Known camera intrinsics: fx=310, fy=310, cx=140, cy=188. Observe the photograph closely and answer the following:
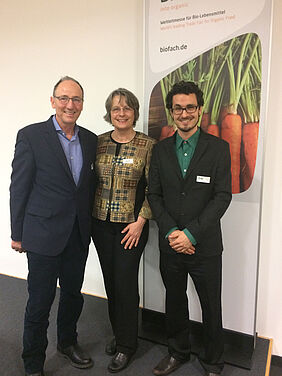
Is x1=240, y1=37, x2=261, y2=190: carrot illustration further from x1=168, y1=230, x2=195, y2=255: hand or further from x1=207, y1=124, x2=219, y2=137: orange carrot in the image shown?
x1=168, y1=230, x2=195, y2=255: hand

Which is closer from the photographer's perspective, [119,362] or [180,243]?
[180,243]

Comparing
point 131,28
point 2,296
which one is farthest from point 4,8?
point 2,296

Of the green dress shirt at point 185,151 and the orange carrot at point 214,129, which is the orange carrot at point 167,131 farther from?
the green dress shirt at point 185,151

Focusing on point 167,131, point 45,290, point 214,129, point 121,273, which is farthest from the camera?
point 167,131

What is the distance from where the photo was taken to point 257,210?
203 cm

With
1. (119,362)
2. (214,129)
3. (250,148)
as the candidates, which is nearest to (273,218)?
(250,148)

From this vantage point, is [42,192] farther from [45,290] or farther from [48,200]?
[45,290]

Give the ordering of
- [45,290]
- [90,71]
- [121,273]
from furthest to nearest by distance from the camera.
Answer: [90,71] < [121,273] < [45,290]

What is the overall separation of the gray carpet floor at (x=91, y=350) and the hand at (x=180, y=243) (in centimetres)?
85

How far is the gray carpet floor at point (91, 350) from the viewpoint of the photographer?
6.44 feet

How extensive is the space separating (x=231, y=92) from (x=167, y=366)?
5.85 feet

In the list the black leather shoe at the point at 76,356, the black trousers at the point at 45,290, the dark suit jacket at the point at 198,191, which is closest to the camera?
the dark suit jacket at the point at 198,191

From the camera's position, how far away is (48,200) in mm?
1750

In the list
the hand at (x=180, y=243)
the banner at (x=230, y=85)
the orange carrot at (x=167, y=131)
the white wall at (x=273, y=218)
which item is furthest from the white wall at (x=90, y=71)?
the hand at (x=180, y=243)
